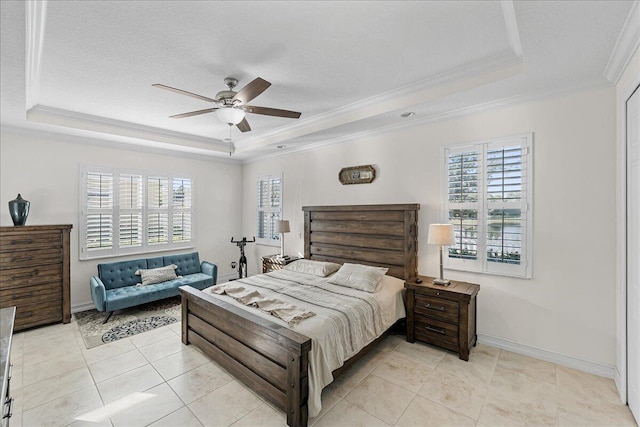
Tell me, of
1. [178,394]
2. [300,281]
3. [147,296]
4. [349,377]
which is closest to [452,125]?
[300,281]

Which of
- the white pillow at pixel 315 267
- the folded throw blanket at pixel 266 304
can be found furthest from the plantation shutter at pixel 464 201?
the folded throw blanket at pixel 266 304

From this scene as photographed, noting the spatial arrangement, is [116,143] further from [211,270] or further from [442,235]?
[442,235]

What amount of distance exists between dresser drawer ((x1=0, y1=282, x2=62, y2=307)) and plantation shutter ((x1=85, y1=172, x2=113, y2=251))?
0.82 m

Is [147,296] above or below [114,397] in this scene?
above

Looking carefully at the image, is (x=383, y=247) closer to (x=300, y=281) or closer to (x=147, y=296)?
(x=300, y=281)

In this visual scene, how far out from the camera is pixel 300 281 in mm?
3729

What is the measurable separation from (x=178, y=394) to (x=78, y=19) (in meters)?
3.02

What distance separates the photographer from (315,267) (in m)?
4.14

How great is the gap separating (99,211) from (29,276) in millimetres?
1278

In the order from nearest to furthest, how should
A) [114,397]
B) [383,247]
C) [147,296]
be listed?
[114,397] < [383,247] < [147,296]

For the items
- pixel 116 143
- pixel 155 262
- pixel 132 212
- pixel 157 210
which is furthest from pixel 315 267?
pixel 116 143

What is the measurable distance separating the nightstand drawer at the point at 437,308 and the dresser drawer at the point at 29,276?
189 inches

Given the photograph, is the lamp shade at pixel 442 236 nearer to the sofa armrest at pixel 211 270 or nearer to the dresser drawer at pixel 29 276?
the sofa armrest at pixel 211 270

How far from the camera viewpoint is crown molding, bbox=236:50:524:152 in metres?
2.61
